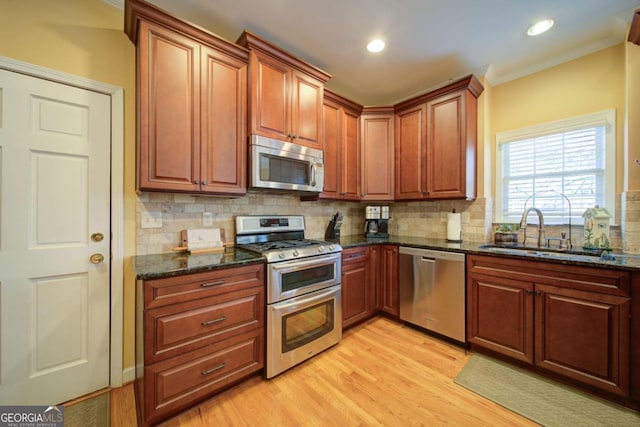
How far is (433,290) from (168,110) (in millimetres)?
2759

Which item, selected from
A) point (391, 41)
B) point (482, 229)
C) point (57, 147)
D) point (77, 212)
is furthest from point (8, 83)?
point (482, 229)

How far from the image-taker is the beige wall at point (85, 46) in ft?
Result: 4.74

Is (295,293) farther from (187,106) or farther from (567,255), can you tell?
(567,255)

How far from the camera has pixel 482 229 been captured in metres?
2.64

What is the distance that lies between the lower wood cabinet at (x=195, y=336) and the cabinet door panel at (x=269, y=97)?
1.20 m

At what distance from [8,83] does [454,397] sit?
11.4 feet

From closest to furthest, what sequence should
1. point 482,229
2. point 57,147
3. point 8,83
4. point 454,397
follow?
point 8,83
point 57,147
point 454,397
point 482,229

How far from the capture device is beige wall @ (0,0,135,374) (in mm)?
1444

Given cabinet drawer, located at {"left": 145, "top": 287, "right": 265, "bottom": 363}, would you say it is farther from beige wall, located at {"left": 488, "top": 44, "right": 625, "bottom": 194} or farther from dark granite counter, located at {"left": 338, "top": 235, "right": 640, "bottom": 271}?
beige wall, located at {"left": 488, "top": 44, "right": 625, "bottom": 194}

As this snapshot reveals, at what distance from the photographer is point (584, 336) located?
165 cm

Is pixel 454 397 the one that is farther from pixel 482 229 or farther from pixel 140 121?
pixel 140 121

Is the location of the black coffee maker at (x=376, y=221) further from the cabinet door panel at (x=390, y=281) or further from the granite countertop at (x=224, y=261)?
the granite countertop at (x=224, y=261)

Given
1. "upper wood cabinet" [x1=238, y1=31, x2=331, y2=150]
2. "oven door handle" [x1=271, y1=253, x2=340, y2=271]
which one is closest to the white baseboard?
"oven door handle" [x1=271, y1=253, x2=340, y2=271]

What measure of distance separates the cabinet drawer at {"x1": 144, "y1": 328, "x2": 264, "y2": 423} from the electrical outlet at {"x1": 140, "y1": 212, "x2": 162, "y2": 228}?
0.99 meters
